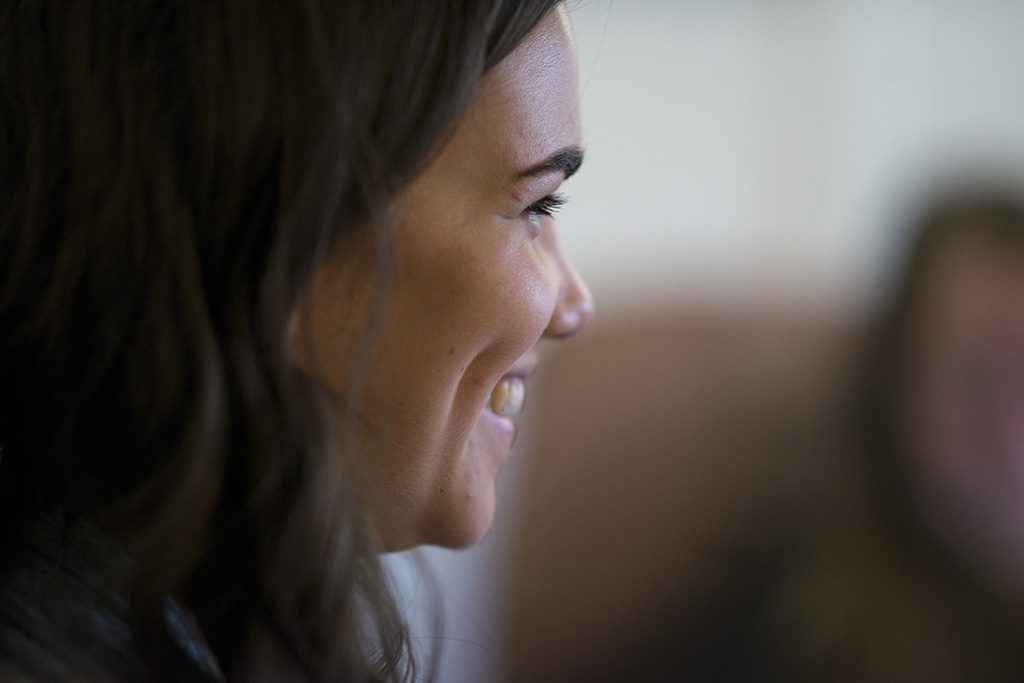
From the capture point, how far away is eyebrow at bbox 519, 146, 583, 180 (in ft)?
2.17

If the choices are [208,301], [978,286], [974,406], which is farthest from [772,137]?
[208,301]

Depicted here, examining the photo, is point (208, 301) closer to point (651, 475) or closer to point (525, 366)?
point (525, 366)

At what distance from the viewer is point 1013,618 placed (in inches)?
56.5

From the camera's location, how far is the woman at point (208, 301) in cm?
56

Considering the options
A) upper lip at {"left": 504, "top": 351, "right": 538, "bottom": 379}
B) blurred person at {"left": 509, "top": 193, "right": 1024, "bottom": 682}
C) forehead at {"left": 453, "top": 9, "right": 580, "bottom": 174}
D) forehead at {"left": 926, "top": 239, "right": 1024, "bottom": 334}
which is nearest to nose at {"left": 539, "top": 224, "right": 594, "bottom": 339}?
upper lip at {"left": 504, "top": 351, "right": 538, "bottom": 379}

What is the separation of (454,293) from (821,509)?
1.21 metres

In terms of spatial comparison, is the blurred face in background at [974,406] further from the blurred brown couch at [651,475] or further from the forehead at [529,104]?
the forehead at [529,104]

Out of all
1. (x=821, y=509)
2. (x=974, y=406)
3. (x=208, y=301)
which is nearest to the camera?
(x=208, y=301)

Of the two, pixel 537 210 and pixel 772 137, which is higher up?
pixel 772 137

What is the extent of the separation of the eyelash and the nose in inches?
2.7

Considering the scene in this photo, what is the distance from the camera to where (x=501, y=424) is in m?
0.77

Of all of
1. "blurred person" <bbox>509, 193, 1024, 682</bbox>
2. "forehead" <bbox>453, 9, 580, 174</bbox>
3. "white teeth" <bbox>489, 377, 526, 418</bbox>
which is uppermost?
"forehead" <bbox>453, 9, 580, 174</bbox>

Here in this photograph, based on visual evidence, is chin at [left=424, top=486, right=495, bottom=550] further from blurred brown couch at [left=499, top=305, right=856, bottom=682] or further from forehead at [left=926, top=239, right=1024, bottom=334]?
forehead at [left=926, top=239, right=1024, bottom=334]

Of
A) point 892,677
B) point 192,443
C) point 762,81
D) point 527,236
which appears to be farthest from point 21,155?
point 762,81
